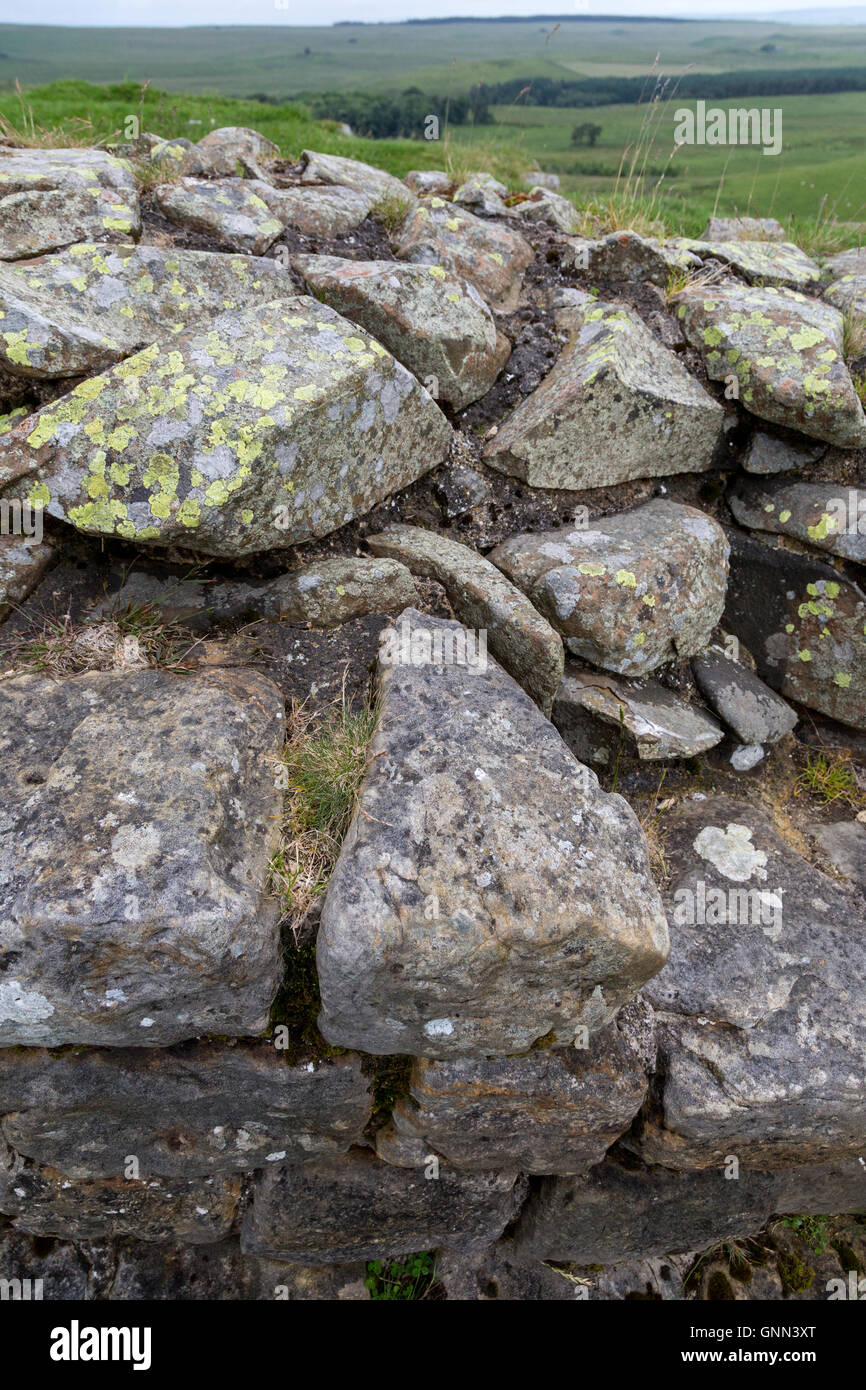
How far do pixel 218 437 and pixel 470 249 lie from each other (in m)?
3.51

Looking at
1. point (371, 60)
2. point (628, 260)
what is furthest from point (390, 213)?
point (371, 60)

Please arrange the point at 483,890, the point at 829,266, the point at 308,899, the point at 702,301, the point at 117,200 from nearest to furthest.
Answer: the point at 483,890 < the point at 308,899 < the point at 117,200 < the point at 702,301 < the point at 829,266

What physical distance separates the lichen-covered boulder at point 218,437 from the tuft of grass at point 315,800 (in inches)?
51.4

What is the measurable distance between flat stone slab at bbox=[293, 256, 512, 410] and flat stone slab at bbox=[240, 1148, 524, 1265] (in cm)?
534

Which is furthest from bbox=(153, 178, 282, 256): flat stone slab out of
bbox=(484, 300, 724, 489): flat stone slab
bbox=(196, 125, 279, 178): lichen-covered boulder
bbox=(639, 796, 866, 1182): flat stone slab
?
bbox=(639, 796, 866, 1182): flat stone slab

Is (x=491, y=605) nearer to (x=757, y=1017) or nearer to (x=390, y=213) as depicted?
(x=757, y=1017)

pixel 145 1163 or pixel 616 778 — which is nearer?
pixel 145 1163

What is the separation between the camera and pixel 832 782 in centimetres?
586

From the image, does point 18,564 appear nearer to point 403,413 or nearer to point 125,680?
point 125,680

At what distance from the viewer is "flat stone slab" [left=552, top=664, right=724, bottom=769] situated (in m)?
5.22

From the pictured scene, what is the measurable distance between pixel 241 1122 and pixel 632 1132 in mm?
2397
